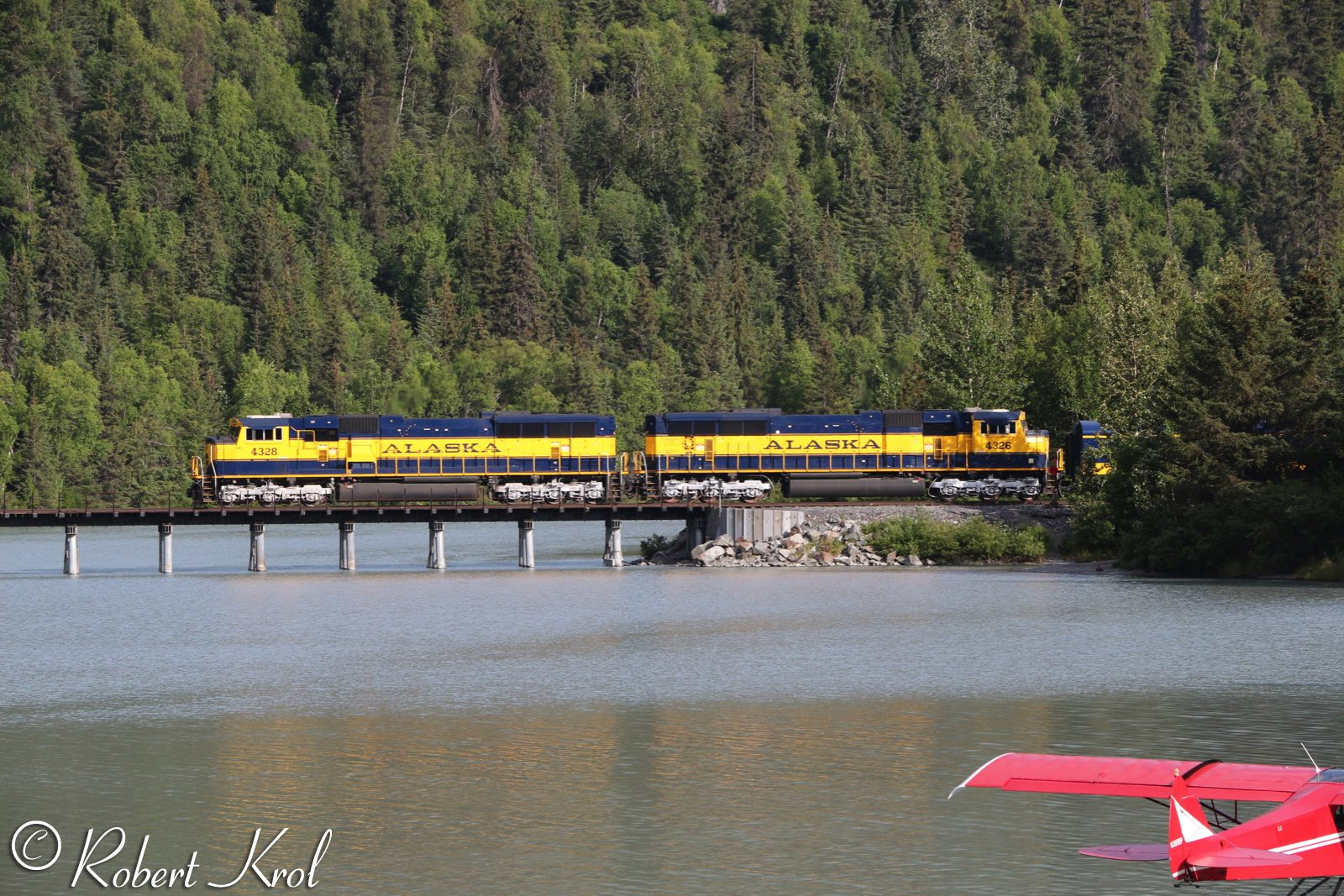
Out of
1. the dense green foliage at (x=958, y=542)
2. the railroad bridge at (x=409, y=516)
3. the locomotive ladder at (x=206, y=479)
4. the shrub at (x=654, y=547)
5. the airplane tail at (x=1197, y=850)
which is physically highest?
the locomotive ladder at (x=206, y=479)

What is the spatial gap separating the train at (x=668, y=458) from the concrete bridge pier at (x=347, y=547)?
1427mm

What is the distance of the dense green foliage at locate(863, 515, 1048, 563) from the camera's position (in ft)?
262

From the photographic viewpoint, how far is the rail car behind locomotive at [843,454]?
84.9m

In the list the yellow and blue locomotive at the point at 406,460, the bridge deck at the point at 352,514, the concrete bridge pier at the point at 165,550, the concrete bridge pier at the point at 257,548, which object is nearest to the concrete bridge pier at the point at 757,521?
the bridge deck at the point at 352,514

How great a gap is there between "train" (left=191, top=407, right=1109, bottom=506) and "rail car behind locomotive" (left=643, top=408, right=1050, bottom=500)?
0.06 m

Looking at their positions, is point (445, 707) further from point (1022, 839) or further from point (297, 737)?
point (1022, 839)

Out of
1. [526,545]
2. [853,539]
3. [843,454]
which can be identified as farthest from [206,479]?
[853,539]

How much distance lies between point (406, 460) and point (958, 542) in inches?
1012

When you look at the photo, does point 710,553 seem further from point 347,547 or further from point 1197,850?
point 1197,850

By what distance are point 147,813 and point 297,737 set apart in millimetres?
7687

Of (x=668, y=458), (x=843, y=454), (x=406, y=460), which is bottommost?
(x=406, y=460)

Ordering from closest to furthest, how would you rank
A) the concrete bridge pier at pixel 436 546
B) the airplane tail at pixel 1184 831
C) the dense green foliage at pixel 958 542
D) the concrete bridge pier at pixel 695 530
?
the airplane tail at pixel 1184 831 → the dense green foliage at pixel 958 542 → the concrete bridge pier at pixel 436 546 → the concrete bridge pier at pixel 695 530

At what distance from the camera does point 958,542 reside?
262 ft

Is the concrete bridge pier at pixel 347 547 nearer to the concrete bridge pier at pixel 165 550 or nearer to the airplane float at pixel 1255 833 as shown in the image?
the concrete bridge pier at pixel 165 550
